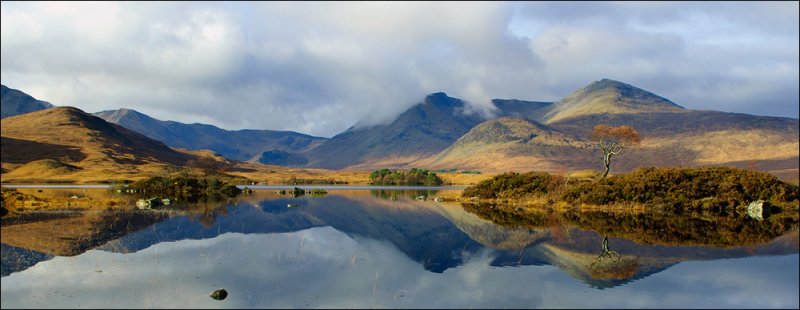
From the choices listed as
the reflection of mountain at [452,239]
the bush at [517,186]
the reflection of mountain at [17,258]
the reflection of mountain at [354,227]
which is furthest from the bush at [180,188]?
the reflection of mountain at [17,258]

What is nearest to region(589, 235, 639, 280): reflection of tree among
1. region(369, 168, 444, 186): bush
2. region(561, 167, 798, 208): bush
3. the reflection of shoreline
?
the reflection of shoreline

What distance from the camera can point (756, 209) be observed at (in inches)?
1895

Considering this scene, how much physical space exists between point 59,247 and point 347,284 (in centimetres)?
1608

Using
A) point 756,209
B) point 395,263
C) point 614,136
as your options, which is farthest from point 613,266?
A: point 614,136

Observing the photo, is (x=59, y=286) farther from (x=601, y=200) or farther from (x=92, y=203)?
(x=601, y=200)

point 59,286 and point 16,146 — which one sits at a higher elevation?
point 16,146

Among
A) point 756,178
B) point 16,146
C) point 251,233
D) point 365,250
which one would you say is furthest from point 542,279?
point 16,146

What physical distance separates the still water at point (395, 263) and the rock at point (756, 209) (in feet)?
19.5

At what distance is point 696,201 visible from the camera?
51844 millimetres

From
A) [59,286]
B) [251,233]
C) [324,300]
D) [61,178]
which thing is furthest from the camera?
[61,178]

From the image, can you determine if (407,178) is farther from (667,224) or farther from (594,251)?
(594,251)

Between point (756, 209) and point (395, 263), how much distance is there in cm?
3962

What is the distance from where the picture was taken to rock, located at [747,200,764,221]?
46938mm

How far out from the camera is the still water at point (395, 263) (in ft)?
56.6
